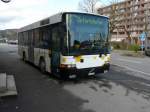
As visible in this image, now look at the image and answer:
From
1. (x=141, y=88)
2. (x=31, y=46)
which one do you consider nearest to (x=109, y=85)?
(x=141, y=88)

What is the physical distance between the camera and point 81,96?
25.6 ft

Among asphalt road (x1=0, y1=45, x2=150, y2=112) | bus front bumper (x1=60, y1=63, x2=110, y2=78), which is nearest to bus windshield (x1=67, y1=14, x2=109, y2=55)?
bus front bumper (x1=60, y1=63, x2=110, y2=78)

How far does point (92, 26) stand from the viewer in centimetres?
991

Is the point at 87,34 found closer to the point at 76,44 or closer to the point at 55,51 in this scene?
the point at 76,44

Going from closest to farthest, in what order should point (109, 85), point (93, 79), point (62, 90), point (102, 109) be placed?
point (102, 109) → point (62, 90) → point (109, 85) → point (93, 79)

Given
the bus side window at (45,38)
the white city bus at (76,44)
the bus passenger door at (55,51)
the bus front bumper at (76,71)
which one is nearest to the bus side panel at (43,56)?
the white city bus at (76,44)

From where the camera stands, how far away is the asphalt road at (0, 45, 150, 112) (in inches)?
257

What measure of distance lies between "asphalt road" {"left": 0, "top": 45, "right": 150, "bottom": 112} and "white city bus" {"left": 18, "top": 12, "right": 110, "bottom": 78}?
653 millimetres

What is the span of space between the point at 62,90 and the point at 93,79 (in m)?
2.46

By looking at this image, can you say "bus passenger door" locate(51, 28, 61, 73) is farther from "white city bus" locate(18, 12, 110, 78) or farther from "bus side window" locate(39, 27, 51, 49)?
"bus side window" locate(39, 27, 51, 49)

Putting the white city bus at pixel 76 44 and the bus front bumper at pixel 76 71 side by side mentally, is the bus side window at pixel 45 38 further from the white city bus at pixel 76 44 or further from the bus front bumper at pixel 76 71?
the bus front bumper at pixel 76 71

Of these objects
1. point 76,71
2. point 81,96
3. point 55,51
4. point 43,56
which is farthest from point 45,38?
point 81,96

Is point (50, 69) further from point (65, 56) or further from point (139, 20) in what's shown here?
point (139, 20)

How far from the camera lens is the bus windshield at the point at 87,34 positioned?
9.30 m
